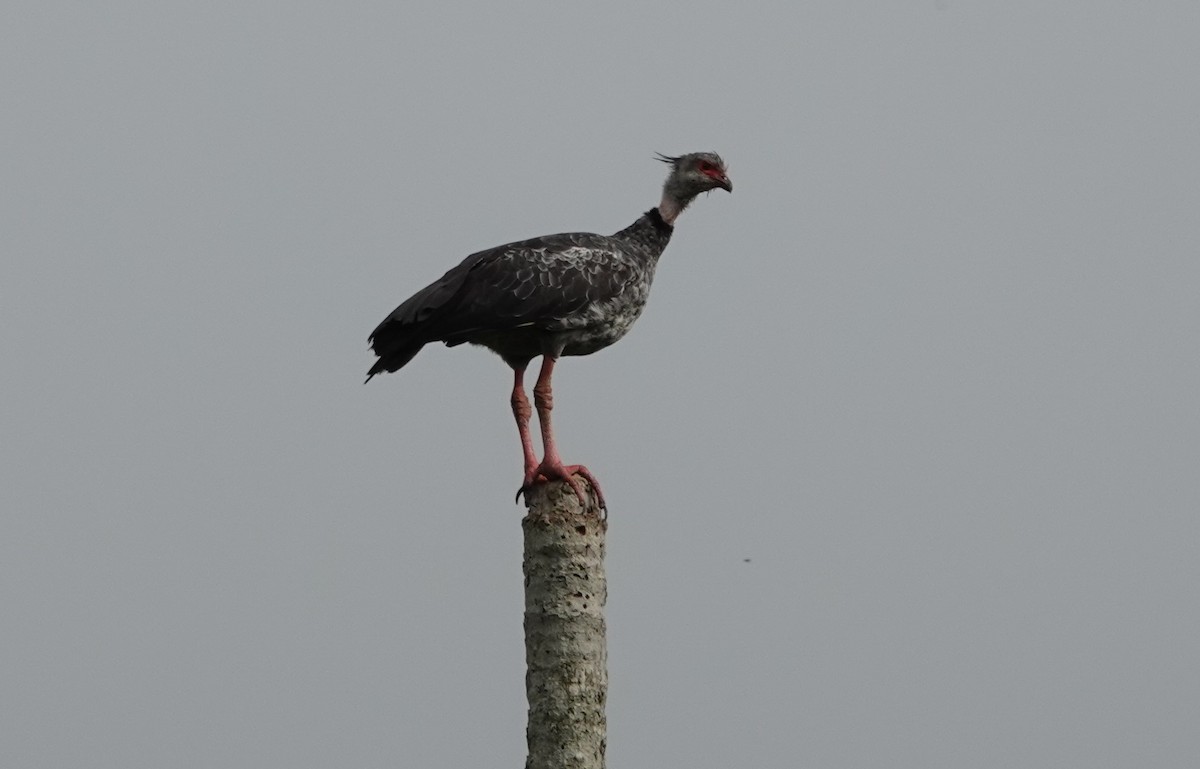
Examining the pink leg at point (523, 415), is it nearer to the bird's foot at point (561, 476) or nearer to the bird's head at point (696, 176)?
the bird's foot at point (561, 476)

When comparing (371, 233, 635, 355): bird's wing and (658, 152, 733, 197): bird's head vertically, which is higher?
(658, 152, 733, 197): bird's head

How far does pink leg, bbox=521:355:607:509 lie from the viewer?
9789 mm

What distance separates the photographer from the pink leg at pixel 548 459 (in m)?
9.79

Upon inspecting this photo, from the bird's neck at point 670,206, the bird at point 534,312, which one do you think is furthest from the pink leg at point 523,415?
the bird's neck at point 670,206

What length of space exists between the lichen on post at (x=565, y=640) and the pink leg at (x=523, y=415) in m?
0.62

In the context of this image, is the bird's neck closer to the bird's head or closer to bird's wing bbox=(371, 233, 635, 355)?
the bird's head

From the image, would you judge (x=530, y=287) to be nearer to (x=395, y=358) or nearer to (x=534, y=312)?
(x=534, y=312)

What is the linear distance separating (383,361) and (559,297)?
1095mm

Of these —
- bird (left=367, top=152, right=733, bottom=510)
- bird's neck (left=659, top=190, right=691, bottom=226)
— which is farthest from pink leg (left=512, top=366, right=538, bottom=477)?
bird's neck (left=659, top=190, right=691, bottom=226)

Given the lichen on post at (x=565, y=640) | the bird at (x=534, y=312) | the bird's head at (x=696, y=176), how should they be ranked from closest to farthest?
the lichen on post at (x=565, y=640) < the bird at (x=534, y=312) < the bird's head at (x=696, y=176)

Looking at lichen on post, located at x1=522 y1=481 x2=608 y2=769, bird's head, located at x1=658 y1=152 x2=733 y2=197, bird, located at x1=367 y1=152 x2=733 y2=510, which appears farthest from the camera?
bird's head, located at x1=658 y1=152 x2=733 y2=197

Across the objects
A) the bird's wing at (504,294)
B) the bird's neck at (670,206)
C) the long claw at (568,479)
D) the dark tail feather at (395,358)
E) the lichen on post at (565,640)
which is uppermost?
the bird's neck at (670,206)

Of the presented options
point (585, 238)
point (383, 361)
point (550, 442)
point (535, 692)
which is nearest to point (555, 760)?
point (535, 692)

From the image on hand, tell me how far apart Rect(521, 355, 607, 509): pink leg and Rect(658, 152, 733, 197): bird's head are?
5.64 feet
